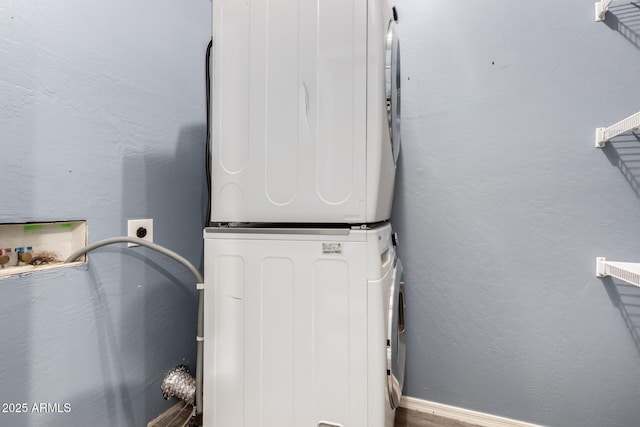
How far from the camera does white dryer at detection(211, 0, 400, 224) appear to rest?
0.83 m

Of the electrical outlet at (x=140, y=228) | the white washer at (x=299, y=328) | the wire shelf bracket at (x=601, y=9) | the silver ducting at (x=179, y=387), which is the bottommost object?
the silver ducting at (x=179, y=387)

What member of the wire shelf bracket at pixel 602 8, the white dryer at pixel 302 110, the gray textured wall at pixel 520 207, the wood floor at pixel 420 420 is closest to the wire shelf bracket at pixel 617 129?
the gray textured wall at pixel 520 207

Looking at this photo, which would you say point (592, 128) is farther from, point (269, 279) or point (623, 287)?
point (269, 279)

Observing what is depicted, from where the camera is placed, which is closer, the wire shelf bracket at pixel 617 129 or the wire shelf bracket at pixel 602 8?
the wire shelf bracket at pixel 617 129

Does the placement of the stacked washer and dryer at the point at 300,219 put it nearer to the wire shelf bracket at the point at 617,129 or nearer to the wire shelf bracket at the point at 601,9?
the wire shelf bracket at the point at 617,129

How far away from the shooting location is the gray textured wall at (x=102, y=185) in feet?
2.78

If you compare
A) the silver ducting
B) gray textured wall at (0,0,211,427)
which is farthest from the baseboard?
gray textured wall at (0,0,211,427)

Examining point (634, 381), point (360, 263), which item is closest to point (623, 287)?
point (634, 381)

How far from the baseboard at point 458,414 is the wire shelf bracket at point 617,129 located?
1181mm

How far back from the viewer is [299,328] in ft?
2.81

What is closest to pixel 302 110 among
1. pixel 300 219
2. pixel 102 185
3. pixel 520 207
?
pixel 300 219

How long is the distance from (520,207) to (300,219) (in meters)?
1.01

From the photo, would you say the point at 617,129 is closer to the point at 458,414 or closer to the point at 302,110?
the point at 302,110

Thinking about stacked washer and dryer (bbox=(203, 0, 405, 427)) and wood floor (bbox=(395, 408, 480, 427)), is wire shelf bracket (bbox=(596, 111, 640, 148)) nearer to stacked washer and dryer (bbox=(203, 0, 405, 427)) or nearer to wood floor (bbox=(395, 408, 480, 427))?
stacked washer and dryer (bbox=(203, 0, 405, 427))
